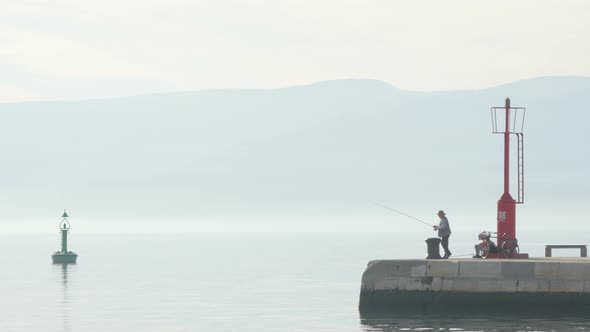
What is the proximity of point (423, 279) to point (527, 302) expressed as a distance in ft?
10.5

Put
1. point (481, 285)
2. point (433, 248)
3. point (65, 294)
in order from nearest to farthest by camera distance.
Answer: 1. point (481, 285)
2. point (433, 248)
3. point (65, 294)

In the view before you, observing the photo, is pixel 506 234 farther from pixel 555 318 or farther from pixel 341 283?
pixel 341 283

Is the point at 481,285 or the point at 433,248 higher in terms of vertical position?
the point at 433,248

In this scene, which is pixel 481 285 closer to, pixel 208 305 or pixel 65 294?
pixel 208 305

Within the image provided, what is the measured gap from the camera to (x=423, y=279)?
45.9 meters

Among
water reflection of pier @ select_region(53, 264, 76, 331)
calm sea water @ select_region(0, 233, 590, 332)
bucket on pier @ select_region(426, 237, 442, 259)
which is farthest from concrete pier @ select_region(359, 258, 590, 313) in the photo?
water reflection of pier @ select_region(53, 264, 76, 331)

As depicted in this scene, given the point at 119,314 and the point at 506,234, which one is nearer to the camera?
the point at 506,234

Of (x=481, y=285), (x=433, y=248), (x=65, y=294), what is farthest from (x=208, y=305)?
(x=481, y=285)

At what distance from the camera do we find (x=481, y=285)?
45094mm

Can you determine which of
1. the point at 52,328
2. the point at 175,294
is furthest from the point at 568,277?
the point at 175,294

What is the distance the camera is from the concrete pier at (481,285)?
44.4 m

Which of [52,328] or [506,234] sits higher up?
[506,234]

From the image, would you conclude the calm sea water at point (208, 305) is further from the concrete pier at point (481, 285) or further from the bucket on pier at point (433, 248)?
the bucket on pier at point (433, 248)

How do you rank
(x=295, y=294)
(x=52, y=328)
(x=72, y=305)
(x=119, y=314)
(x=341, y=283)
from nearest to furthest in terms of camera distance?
1. (x=52, y=328)
2. (x=119, y=314)
3. (x=72, y=305)
4. (x=295, y=294)
5. (x=341, y=283)
